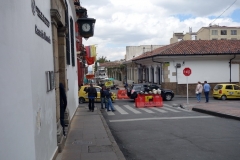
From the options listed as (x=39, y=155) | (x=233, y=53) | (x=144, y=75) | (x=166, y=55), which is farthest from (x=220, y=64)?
(x=39, y=155)

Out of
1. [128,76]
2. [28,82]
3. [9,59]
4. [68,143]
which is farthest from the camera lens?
[128,76]

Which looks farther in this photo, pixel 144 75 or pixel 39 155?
pixel 144 75

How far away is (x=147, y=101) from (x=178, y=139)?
11.4 metres

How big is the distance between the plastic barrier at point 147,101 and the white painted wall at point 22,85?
50.6 ft

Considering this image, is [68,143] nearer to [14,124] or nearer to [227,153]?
[227,153]

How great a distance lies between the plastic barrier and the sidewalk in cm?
874

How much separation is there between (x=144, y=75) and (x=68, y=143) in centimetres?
3367

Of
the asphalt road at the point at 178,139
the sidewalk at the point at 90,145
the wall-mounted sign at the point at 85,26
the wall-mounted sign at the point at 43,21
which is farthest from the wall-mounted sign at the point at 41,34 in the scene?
the wall-mounted sign at the point at 85,26

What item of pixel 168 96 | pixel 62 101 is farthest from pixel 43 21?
pixel 168 96

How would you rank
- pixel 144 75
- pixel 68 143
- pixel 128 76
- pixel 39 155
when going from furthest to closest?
pixel 128 76 < pixel 144 75 < pixel 68 143 < pixel 39 155

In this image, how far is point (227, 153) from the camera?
25.7ft

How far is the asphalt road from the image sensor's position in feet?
25.7

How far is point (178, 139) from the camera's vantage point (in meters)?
9.68

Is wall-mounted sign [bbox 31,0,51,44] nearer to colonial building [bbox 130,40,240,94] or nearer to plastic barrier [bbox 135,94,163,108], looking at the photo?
plastic barrier [bbox 135,94,163,108]
